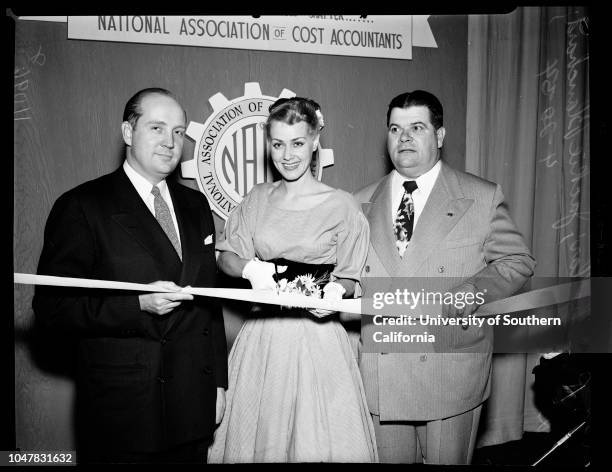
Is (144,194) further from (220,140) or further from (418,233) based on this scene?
(418,233)

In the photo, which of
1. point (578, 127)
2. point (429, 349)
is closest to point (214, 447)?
point (429, 349)

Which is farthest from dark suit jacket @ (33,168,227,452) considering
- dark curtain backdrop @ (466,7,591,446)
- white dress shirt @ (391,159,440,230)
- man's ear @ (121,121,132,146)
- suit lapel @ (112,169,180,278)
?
dark curtain backdrop @ (466,7,591,446)

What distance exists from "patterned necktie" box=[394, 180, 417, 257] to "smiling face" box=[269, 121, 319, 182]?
0.39 m

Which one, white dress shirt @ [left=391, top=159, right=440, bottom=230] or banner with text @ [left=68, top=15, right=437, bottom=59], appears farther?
banner with text @ [left=68, top=15, right=437, bottom=59]

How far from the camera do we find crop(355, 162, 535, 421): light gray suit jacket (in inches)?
78.6

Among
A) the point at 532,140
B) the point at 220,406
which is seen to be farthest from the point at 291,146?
the point at 532,140

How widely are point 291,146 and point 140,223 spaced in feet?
1.81

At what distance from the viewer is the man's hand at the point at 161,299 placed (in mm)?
1789

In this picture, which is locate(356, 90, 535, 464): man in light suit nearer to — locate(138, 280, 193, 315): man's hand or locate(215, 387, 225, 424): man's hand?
locate(215, 387, 225, 424): man's hand

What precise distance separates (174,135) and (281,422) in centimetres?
102

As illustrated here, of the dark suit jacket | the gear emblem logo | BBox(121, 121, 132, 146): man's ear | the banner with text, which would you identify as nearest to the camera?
the dark suit jacket

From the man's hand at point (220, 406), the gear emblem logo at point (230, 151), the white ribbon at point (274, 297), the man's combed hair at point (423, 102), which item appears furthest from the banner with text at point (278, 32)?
the man's hand at point (220, 406)

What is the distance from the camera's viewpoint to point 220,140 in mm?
2516

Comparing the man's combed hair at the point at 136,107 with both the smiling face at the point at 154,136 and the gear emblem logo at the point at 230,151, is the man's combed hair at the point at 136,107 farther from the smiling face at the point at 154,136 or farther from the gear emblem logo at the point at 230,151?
the gear emblem logo at the point at 230,151
